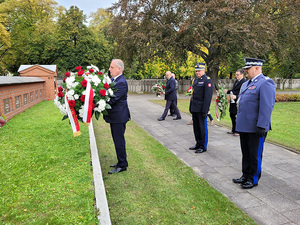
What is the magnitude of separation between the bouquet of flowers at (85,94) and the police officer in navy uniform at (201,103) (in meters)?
2.68

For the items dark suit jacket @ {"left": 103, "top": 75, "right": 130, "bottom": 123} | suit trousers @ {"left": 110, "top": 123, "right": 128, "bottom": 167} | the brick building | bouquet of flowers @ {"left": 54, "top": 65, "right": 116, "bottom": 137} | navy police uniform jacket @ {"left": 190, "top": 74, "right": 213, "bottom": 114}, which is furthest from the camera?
the brick building

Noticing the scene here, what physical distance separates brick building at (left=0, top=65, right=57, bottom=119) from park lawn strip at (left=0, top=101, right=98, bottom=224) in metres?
3.41

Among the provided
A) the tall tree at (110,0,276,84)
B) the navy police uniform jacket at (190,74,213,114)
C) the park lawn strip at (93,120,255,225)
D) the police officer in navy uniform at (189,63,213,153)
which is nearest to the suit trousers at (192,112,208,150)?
the police officer in navy uniform at (189,63,213,153)

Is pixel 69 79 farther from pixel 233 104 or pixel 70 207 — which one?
pixel 233 104

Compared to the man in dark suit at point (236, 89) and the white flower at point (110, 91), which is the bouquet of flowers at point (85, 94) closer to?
the white flower at point (110, 91)

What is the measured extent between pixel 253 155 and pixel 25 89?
13.0 meters

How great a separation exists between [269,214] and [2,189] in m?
4.25

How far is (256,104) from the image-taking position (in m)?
4.39

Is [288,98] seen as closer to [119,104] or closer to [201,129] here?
[201,129]

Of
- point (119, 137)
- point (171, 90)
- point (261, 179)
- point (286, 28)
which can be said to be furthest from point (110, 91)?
point (286, 28)

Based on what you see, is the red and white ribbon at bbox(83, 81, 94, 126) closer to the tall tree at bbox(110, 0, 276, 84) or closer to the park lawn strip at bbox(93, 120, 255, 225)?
the park lawn strip at bbox(93, 120, 255, 225)

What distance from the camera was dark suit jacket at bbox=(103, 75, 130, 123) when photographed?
4.83 m

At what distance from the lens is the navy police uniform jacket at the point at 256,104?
4.20 metres

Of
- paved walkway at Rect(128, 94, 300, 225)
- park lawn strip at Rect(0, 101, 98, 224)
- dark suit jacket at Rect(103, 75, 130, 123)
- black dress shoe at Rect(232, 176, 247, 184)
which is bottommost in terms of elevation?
paved walkway at Rect(128, 94, 300, 225)
